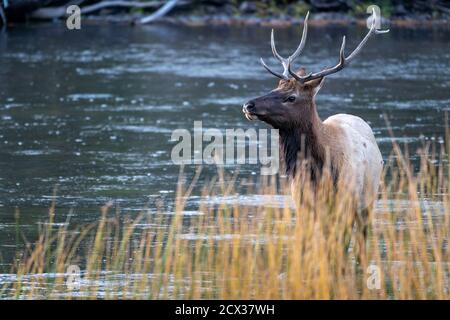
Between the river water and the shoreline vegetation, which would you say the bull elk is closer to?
the river water

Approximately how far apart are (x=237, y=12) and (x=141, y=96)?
36.2 feet

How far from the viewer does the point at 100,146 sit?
1470cm

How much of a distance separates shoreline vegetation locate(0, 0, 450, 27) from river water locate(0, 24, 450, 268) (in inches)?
Answer: 33.0

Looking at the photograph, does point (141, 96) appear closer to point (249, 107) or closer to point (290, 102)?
point (290, 102)

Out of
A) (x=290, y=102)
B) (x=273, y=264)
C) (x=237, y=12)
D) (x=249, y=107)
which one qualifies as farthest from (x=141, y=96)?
(x=273, y=264)

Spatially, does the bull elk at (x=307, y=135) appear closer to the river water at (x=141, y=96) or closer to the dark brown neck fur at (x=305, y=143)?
the dark brown neck fur at (x=305, y=143)

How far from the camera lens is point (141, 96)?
1883 centimetres

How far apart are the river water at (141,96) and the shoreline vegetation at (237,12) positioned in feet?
2.75

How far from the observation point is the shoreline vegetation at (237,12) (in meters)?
28.5

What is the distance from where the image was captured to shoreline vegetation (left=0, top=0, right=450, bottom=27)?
28547 millimetres

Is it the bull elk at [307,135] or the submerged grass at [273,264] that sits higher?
the bull elk at [307,135]

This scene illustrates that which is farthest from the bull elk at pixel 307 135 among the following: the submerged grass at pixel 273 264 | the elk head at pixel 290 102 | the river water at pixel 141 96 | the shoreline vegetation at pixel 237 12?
the shoreline vegetation at pixel 237 12

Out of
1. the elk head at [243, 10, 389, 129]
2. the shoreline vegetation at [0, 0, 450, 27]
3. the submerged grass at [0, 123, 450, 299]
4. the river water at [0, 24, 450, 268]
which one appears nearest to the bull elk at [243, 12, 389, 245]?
the elk head at [243, 10, 389, 129]
